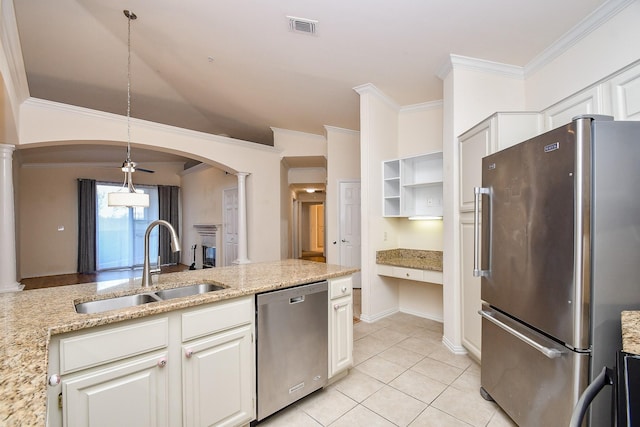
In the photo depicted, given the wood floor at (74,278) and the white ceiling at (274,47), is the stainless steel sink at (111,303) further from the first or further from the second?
the wood floor at (74,278)

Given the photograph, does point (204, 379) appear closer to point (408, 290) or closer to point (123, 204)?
point (123, 204)

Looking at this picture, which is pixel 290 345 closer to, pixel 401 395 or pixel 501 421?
pixel 401 395

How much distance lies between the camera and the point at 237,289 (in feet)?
5.60

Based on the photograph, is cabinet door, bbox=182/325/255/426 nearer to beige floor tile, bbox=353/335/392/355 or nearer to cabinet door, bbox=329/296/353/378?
cabinet door, bbox=329/296/353/378

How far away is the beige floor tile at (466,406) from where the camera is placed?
189cm

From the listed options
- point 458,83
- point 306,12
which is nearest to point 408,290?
point 458,83

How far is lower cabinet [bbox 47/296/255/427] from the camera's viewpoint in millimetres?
1184

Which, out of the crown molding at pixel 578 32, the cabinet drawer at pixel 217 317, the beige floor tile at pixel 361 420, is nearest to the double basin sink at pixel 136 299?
the cabinet drawer at pixel 217 317

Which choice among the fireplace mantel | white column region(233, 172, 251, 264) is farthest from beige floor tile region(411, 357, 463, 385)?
the fireplace mantel

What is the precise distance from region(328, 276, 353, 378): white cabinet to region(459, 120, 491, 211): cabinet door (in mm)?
1357

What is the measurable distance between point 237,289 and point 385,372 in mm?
1609

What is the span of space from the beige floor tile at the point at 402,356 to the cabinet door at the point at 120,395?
1.97 m

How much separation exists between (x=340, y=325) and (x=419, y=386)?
0.80 m

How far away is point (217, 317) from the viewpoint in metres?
1.61
